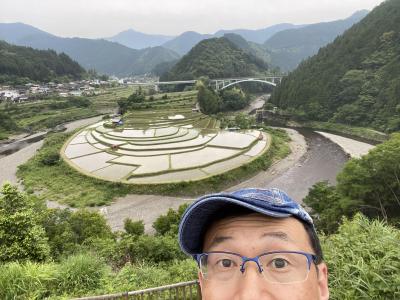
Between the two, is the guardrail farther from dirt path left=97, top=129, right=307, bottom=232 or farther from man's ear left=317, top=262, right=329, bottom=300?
dirt path left=97, top=129, right=307, bottom=232

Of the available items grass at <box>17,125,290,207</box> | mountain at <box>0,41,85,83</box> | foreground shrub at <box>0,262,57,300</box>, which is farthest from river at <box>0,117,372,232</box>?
mountain at <box>0,41,85,83</box>

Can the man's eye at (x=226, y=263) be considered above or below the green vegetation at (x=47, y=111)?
above

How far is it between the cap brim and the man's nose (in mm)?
232

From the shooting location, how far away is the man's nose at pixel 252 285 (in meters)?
1.21

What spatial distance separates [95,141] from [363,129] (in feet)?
93.8

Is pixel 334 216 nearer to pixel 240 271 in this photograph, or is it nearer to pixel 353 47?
pixel 240 271

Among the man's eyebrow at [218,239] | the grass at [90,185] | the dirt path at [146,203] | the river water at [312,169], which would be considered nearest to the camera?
the man's eyebrow at [218,239]

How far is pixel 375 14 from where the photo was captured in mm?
52500

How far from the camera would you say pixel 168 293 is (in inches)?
180

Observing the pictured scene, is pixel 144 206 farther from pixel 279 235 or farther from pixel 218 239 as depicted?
pixel 279 235

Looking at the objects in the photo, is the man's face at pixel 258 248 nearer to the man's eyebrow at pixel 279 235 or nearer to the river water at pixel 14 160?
the man's eyebrow at pixel 279 235

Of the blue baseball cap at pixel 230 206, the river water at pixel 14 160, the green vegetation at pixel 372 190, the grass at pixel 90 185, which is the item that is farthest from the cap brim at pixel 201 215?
the river water at pixel 14 160

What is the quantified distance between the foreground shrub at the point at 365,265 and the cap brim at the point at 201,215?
2.15 metres

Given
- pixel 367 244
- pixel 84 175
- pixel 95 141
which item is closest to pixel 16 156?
pixel 95 141
